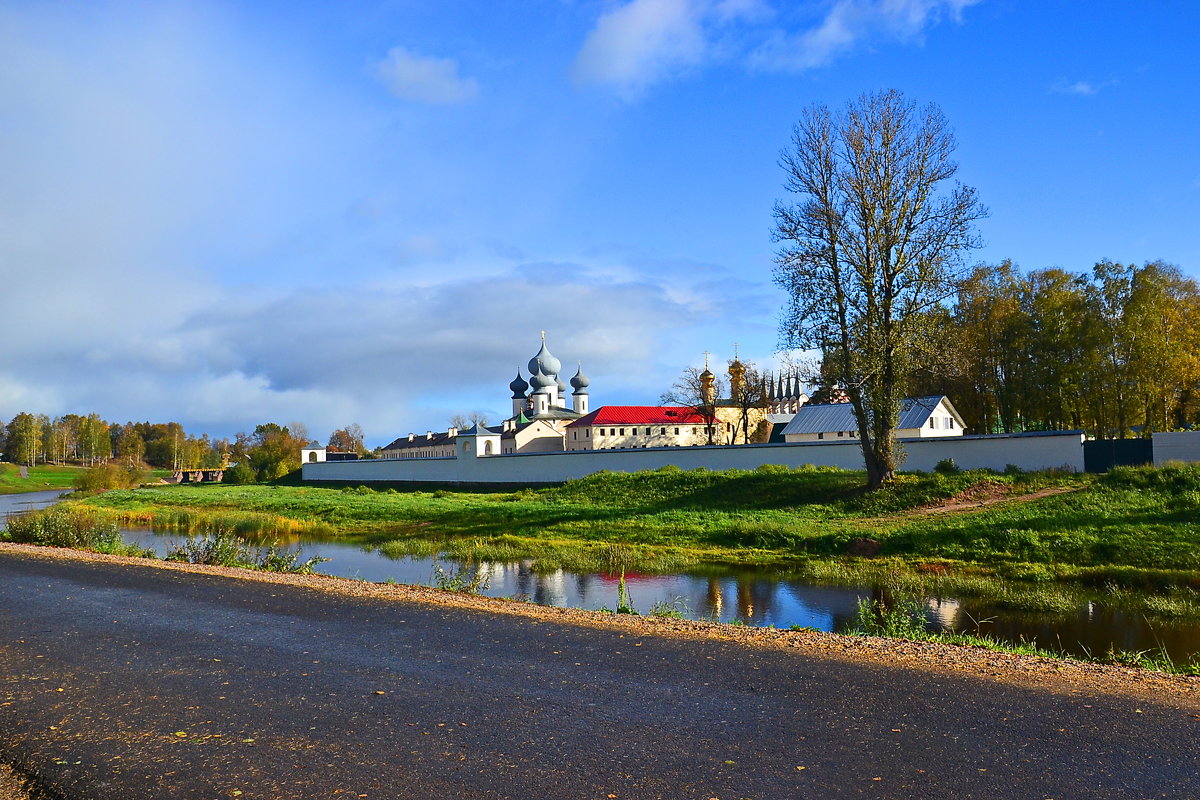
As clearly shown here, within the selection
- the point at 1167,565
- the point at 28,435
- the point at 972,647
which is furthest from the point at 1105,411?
the point at 28,435

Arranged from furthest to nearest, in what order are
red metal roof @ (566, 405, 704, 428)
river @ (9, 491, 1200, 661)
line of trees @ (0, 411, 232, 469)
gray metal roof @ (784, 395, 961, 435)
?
line of trees @ (0, 411, 232, 469) < red metal roof @ (566, 405, 704, 428) < gray metal roof @ (784, 395, 961, 435) < river @ (9, 491, 1200, 661)

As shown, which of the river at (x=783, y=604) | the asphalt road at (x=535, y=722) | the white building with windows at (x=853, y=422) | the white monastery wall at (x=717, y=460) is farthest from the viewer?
the white building with windows at (x=853, y=422)

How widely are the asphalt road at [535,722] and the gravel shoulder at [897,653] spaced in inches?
10.5

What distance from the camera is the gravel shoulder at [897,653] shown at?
22.5 feet

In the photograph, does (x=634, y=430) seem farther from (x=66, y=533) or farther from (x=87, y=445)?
(x=87, y=445)

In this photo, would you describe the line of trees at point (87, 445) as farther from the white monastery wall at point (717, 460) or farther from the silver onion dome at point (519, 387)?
the white monastery wall at point (717, 460)

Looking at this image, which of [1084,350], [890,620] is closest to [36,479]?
[1084,350]

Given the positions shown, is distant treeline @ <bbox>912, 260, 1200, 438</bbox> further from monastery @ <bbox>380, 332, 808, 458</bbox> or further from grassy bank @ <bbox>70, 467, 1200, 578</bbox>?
monastery @ <bbox>380, 332, 808, 458</bbox>

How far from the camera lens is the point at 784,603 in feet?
44.7

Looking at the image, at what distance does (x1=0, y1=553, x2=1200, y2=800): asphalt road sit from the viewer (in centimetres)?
484

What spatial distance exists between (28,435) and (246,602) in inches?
4609

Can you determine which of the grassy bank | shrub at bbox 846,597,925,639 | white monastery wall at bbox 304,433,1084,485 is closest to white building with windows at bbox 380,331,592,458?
white monastery wall at bbox 304,433,1084,485

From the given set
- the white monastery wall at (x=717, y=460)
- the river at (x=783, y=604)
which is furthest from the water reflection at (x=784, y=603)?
the white monastery wall at (x=717, y=460)

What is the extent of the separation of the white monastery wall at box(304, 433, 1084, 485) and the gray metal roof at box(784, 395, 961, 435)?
348 inches
